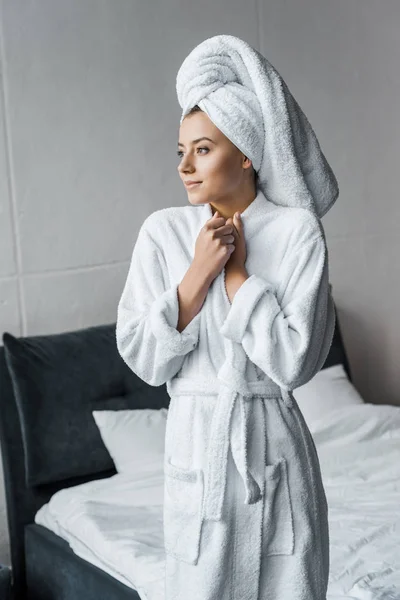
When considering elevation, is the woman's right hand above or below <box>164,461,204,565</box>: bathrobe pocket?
above

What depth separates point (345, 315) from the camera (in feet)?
14.9

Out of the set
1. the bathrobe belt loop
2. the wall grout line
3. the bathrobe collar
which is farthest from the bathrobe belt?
the wall grout line

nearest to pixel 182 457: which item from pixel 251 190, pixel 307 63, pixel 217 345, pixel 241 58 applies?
pixel 217 345

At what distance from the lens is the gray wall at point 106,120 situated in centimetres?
335

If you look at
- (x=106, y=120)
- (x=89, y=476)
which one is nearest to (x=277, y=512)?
(x=89, y=476)

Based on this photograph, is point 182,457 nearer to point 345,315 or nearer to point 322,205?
point 322,205

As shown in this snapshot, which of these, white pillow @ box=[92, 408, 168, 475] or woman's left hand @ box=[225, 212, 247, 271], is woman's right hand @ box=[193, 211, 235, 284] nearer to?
woman's left hand @ box=[225, 212, 247, 271]

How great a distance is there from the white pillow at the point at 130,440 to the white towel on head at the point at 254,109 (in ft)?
5.15

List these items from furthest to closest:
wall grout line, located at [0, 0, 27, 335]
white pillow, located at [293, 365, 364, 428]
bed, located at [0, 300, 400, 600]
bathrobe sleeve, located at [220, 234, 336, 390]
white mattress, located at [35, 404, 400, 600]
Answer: white pillow, located at [293, 365, 364, 428] → wall grout line, located at [0, 0, 27, 335] → bed, located at [0, 300, 400, 600] → white mattress, located at [35, 404, 400, 600] → bathrobe sleeve, located at [220, 234, 336, 390]

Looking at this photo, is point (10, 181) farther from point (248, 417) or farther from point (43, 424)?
point (248, 417)

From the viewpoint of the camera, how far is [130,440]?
10.6 feet

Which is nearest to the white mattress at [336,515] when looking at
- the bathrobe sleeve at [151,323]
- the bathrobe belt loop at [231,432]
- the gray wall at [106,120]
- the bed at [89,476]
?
the bed at [89,476]

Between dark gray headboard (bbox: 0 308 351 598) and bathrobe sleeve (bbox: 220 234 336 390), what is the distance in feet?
5.17

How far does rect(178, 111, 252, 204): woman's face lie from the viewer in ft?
5.92
